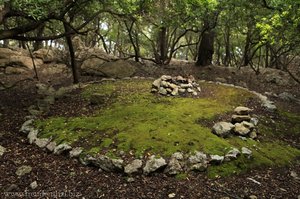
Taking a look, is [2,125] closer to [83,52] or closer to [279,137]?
[279,137]

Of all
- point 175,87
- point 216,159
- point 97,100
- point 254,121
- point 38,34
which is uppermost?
point 38,34

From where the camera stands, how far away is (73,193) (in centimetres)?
513

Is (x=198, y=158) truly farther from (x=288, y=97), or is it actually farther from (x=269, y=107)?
(x=288, y=97)

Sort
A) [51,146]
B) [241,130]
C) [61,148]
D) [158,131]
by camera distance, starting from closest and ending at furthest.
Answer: [61,148]
[51,146]
[158,131]
[241,130]

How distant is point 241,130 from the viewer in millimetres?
7039

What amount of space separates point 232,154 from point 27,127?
5.27 meters

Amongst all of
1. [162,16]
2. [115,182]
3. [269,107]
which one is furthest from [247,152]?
[162,16]

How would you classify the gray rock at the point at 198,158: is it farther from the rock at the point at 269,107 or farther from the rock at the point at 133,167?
the rock at the point at 269,107

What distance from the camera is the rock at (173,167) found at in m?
5.55

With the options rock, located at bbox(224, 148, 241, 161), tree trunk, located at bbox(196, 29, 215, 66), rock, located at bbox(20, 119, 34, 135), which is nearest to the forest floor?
rock, located at bbox(224, 148, 241, 161)

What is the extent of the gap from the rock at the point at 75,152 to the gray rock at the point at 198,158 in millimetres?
2387

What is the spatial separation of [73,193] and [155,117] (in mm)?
3183

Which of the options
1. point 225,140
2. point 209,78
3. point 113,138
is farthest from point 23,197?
point 209,78

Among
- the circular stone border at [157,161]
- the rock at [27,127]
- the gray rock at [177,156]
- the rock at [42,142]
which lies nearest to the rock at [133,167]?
the circular stone border at [157,161]
